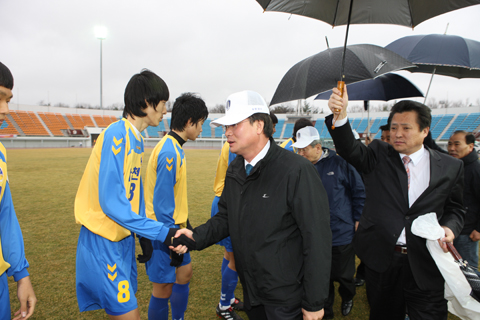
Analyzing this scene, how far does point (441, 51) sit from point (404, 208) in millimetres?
2632

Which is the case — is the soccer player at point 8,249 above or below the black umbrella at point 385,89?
below

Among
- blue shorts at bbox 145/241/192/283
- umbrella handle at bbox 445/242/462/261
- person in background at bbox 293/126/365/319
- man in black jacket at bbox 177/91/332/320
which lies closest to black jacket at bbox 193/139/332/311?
man in black jacket at bbox 177/91/332/320

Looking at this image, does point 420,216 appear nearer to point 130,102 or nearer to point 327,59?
point 327,59

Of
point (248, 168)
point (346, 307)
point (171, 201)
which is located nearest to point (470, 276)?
point (346, 307)

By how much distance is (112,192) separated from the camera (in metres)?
1.87

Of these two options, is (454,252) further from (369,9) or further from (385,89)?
(385,89)

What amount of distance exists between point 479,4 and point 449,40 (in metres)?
1.15

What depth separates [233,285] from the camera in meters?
3.35

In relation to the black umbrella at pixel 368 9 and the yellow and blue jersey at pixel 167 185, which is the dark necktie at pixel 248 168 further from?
the black umbrella at pixel 368 9

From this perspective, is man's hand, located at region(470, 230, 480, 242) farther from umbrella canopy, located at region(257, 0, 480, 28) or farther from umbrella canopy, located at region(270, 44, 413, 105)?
umbrella canopy, located at region(257, 0, 480, 28)

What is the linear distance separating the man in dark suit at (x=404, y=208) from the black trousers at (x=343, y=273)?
2.74 ft

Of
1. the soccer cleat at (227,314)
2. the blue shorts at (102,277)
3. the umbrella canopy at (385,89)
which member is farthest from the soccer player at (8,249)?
the umbrella canopy at (385,89)

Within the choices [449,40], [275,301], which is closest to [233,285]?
[275,301]

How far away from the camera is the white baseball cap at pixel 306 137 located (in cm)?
353
